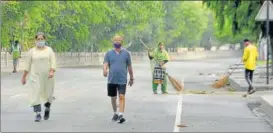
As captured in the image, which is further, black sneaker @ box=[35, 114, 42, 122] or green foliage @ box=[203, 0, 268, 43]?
green foliage @ box=[203, 0, 268, 43]

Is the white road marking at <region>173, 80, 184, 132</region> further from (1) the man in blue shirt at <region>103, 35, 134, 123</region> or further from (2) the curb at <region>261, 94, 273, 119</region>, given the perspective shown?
(2) the curb at <region>261, 94, 273, 119</region>

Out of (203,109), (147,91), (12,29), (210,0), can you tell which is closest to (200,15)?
(12,29)

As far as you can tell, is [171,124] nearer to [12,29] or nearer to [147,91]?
[147,91]

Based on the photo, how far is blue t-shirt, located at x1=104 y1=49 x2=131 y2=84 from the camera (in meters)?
13.1

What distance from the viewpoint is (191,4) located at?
335 feet

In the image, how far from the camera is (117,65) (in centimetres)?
1314

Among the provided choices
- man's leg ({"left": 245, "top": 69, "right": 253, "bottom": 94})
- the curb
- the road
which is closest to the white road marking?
the road

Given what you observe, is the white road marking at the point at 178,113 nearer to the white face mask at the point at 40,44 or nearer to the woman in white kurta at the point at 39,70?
the woman in white kurta at the point at 39,70

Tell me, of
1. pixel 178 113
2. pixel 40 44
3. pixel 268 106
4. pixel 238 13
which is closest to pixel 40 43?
pixel 40 44

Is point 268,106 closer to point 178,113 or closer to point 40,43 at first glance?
point 178,113

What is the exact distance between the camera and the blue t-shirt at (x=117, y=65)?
13.1 m

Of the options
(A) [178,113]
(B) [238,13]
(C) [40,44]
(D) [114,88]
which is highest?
(B) [238,13]

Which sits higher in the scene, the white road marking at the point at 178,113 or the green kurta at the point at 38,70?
the green kurta at the point at 38,70

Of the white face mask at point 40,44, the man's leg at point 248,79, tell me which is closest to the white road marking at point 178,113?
the man's leg at point 248,79
